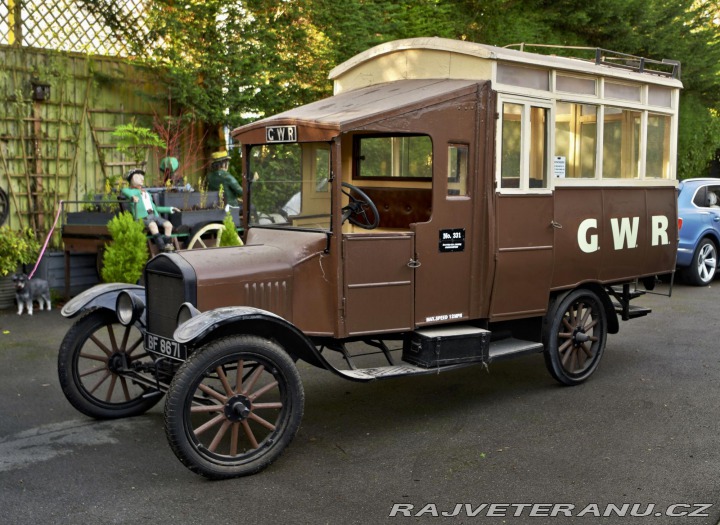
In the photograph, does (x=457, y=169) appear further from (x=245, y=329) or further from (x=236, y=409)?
(x=236, y=409)

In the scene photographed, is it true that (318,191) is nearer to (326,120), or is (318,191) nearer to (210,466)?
(326,120)

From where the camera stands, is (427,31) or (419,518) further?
(427,31)

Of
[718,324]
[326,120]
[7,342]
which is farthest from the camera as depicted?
[718,324]

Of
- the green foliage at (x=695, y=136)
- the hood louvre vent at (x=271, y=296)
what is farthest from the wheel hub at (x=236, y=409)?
the green foliage at (x=695, y=136)

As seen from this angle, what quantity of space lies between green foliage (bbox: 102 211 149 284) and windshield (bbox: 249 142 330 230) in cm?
399

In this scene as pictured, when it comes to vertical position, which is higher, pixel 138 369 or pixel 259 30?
pixel 259 30

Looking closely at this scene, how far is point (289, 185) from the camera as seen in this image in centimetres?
642

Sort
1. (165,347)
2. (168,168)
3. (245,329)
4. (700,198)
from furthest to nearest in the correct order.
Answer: (700,198) < (168,168) < (165,347) < (245,329)

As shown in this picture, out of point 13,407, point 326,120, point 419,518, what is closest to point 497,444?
point 419,518

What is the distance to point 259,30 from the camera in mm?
13078

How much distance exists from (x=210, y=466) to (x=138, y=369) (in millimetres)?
1223

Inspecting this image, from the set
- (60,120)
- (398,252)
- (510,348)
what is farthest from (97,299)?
(60,120)

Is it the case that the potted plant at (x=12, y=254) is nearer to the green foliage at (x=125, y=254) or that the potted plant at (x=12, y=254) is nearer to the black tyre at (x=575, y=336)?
the green foliage at (x=125, y=254)

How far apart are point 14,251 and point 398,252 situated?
6.09 meters
